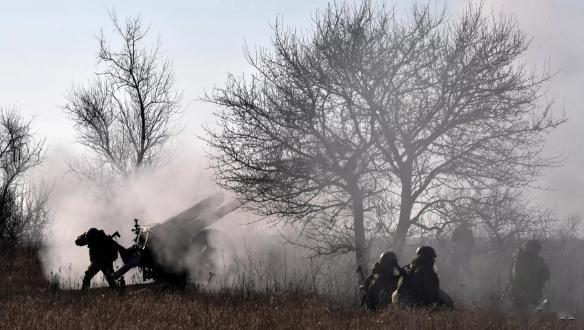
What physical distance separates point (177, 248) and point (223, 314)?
16.6ft

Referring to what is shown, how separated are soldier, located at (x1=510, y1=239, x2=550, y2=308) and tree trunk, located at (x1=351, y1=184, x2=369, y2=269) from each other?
3224 millimetres

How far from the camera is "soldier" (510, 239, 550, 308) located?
15125mm

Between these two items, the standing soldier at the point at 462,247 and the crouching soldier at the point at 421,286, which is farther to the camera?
the standing soldier at the point at 462,247

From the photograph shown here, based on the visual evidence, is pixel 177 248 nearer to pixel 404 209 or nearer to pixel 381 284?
pixel 381 284

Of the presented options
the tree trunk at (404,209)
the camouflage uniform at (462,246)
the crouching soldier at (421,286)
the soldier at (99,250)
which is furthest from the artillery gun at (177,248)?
the camouflage uniform at (462,246)

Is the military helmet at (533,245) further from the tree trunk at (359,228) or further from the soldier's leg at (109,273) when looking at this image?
the soldier's leg at (109,273)

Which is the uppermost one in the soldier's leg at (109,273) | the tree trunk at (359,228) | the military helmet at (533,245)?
the tree trunk at (359,228)

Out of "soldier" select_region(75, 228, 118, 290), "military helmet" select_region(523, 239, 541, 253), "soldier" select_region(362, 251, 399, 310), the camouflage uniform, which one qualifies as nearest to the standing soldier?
the camouflage uniform

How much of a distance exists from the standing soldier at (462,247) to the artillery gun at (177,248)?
6.06 meters

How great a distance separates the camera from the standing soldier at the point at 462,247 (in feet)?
58.4

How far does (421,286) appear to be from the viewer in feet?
40.5

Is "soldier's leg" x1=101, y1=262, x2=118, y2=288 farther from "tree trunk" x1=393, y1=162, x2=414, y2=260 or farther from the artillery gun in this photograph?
"tree trunk" x1=393, y1=162, x2=414, y2=260

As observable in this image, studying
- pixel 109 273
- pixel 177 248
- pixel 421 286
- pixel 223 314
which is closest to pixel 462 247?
pixel 421 286

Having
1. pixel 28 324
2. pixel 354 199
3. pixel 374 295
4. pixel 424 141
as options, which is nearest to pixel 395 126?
pixel 424 141
